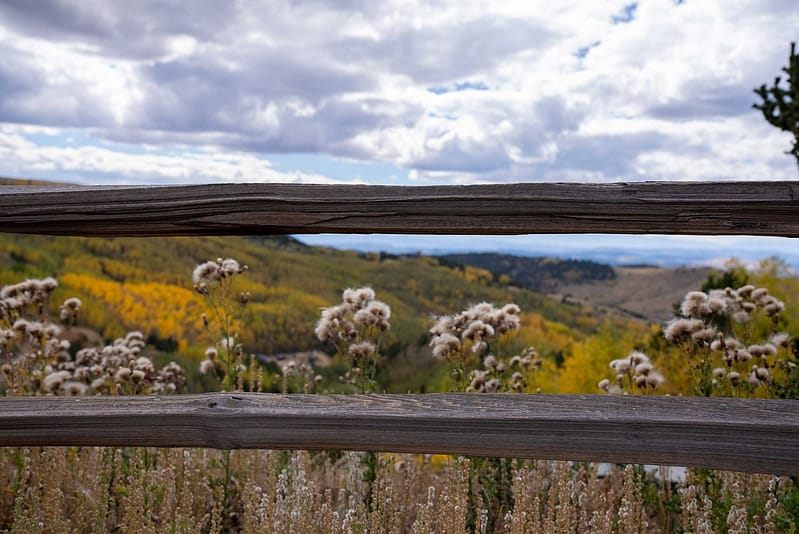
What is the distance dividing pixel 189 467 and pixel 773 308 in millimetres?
3464

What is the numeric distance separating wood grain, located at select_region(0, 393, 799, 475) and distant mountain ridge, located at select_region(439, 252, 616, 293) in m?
20.7

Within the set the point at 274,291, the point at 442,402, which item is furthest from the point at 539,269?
the point at 442,402

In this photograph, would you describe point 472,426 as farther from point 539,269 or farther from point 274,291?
point 539,269

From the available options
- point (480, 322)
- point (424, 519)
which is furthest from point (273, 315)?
point (424, 519)

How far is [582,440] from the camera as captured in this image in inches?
81.8

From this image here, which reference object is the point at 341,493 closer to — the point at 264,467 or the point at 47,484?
the point at 264,467

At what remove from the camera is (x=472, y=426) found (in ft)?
6.97

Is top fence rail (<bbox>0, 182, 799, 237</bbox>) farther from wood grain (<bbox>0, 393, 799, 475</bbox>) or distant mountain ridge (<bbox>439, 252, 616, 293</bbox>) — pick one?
distant mountain ridge (<bbox>439, 252, 616, 293</bbox>)

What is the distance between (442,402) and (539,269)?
25.1 meters

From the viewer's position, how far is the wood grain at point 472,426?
203 cm

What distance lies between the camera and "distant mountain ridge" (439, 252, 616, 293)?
23906 mm

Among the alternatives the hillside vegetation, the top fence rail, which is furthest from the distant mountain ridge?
the top fence rail

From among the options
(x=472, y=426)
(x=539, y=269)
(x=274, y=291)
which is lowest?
(x=274, y=291)

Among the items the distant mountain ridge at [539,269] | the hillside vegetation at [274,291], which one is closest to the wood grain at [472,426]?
the hillside vegetation at [274,291]
